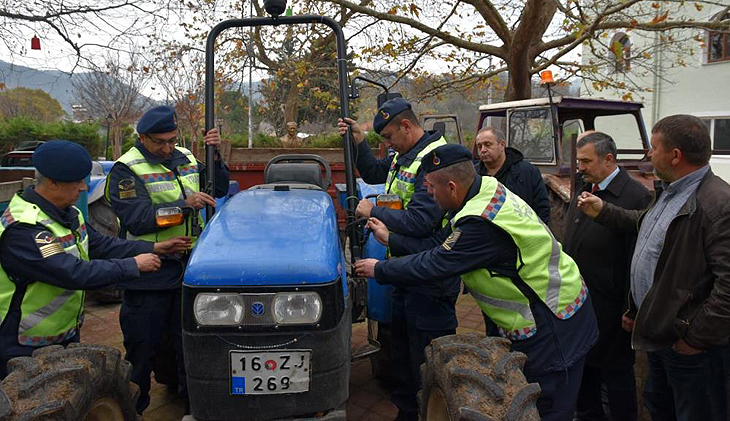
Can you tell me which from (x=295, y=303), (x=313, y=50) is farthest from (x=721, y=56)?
(x=295, y=303)

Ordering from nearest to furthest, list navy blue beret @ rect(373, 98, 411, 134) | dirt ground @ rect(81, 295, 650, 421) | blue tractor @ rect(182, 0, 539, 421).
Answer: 1. blue tractor @ rect(182, 0, 539, 421)
2. navy blue beret @ rect(373, 98, 411, 134)
3. dirt ground @ rect(81, 295, 650, 421)

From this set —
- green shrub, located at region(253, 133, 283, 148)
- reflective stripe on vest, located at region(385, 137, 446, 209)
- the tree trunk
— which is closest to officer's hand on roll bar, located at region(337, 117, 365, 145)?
reflective stripe on vest, located at region(385, 137, 446, 209)

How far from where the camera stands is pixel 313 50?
11156 millimetres

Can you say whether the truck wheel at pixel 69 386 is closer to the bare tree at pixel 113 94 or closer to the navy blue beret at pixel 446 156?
the navy blue beret at pixel 446 156

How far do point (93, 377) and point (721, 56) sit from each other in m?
18.2

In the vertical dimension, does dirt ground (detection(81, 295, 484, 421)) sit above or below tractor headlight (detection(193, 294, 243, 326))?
below

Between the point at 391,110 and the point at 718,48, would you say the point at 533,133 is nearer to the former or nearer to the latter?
the point at 391,110

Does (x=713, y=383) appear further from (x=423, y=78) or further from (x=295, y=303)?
(x=423, y=78)

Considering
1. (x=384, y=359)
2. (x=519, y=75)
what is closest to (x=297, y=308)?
(x=384, y=359)

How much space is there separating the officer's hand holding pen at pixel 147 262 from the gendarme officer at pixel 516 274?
48.7 inches

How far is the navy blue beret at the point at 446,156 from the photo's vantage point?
8.18ft

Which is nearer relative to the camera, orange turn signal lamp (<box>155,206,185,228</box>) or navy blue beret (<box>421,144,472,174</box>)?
navy blue beret (<box>421,144,472,174</box>)

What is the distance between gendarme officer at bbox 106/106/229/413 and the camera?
9.95 feet

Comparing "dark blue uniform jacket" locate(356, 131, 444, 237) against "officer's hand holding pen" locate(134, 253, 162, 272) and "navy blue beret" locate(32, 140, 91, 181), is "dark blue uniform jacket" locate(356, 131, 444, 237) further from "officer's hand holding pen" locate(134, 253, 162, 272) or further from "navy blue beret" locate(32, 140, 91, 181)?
"navy blue beret" locate(32, 140, 91, 181)
